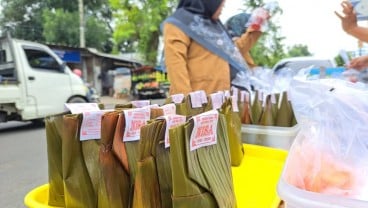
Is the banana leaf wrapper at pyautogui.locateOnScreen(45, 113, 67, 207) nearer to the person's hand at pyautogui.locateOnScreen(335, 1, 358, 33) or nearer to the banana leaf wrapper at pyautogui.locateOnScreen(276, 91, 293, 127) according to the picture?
the banana leaf wrapper at pyautogui.locateOnScreen(276, 91, 293, 127)

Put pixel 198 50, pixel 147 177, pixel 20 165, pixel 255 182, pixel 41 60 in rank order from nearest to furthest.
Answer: pixel 147 177, pixel 255 182, pixel 198 50, pixel 20 165, pixel 41 60

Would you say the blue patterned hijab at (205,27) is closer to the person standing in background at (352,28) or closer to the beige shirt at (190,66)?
the beige shirt at (190,66)

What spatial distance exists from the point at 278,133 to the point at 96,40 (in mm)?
19232

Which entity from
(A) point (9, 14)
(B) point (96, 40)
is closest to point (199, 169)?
(A) point (9, 14)

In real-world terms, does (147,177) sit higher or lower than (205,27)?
lower

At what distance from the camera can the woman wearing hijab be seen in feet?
4.72

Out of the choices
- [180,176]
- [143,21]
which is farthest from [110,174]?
[143,21]

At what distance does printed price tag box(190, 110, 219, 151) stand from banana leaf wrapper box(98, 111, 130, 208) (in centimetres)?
15

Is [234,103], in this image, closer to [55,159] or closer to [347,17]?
[55,159]

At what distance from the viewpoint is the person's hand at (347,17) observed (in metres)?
1.58

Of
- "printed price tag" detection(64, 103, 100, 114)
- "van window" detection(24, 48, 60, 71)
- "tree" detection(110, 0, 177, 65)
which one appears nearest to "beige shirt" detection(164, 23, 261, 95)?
"printed price tag" detection(64, 103, 100, 114)

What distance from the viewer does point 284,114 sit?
124 centimetres

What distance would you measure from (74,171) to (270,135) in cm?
68

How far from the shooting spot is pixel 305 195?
0.48 metres
